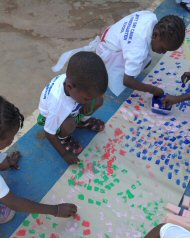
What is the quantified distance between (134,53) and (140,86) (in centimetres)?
21

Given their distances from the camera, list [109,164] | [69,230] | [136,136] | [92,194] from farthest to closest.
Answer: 1. [136,136]
2. [109,164]
3. [92,194]
4. [69,230]

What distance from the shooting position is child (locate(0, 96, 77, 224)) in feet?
4.31

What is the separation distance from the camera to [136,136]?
2076 mm

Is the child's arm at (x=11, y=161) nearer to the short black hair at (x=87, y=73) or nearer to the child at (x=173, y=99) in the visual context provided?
the short black hair at (x=87, y=73)

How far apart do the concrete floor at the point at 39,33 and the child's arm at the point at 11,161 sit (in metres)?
0.35

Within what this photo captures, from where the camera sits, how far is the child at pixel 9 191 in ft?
4.31

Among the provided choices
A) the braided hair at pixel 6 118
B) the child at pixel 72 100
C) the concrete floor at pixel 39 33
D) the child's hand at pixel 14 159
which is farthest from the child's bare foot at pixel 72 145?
the braided hair at pixel 6 118

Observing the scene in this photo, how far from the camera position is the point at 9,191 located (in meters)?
1.48

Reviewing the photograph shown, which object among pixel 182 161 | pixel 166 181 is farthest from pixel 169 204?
pixel 182 161

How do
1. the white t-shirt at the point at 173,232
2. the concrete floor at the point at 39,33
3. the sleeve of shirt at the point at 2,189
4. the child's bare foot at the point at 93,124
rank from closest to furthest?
the white t-shirt at the point at 173,232 → the sleeve of shirt at the point at 2,189 → the child's bare foot at the point at 93,124 → the concrete floor at the point at 39,33

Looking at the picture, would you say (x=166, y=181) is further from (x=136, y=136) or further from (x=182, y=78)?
(x=182, y=78)

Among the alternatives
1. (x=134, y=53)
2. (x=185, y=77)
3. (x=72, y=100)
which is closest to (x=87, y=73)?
(x=72, y=100)

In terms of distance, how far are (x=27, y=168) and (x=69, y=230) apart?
430 millimetres

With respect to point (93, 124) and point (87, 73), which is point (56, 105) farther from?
point (93, 124)
